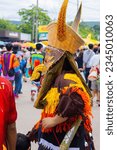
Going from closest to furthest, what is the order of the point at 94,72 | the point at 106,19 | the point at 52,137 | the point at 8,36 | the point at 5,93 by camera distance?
the point at 5,93 → the point at 52,137 → the point at 106,19 → the point at 94,72 → the point at 8,36

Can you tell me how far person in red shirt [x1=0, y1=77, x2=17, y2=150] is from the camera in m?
2.77

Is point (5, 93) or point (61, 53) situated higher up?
point (61, 53)

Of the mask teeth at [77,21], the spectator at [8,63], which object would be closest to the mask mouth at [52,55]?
the mask teeth at [77,21]

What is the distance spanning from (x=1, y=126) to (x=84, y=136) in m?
1.01

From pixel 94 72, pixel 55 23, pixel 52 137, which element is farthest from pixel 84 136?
pixel 94 72

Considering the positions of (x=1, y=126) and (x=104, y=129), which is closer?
(x=1, y=126)

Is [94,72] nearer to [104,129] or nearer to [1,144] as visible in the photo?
[104,129]

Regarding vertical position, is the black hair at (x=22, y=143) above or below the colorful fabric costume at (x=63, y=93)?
below

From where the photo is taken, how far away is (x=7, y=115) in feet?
9.34

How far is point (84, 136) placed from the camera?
3592 millimetres

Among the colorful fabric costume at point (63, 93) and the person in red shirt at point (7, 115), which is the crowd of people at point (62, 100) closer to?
the colorful fabric costume at point (63, 93)

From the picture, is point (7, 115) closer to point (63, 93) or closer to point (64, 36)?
point (63, 93)

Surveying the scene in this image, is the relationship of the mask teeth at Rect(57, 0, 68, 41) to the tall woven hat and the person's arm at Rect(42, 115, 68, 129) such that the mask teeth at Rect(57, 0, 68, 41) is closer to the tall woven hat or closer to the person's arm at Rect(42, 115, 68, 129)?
the tall woven hat

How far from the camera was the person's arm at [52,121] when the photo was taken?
3.33 metres
